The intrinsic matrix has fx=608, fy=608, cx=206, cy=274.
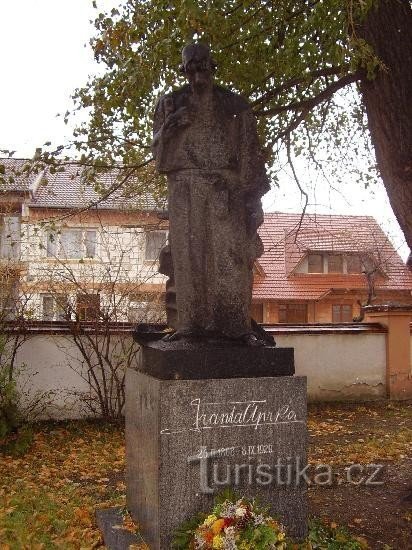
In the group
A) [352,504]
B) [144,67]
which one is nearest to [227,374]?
[352,504]

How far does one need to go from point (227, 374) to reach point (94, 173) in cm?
542

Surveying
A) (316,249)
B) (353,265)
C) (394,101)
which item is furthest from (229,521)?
(353,265)

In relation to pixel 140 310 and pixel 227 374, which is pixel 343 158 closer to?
pixel 140 310

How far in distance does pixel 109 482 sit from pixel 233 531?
135 inches

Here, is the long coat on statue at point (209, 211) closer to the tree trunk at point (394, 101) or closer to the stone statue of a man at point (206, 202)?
the stone statue of a man at point (206, 202)

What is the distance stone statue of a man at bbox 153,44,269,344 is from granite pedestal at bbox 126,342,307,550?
13.0 inches

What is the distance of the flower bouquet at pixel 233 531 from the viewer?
3.43 m

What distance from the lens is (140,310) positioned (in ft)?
36.0

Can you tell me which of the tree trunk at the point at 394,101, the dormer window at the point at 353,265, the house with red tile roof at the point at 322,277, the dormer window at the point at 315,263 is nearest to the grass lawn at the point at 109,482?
the tree trunk at the point at 394,101

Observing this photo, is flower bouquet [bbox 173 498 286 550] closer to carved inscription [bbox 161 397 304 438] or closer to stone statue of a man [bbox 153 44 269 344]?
carved inscription [bbox 161 397 304 438]

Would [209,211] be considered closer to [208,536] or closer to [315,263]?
[208,536]

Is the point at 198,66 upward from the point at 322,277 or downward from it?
upward

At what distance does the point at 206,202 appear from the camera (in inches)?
169

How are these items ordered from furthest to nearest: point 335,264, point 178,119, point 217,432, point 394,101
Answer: point 335,264 → point 394,101 → point 178,119 → point 217,432
